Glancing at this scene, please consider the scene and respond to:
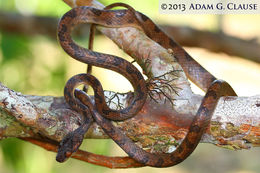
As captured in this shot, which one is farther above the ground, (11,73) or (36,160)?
(11,73)

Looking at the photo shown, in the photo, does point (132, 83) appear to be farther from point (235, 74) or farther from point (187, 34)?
point (235, 74)

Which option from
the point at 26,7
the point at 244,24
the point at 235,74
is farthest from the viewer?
the point at 244,24

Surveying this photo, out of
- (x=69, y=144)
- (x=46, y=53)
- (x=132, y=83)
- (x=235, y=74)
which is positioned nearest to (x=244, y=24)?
(x=235, y=74)

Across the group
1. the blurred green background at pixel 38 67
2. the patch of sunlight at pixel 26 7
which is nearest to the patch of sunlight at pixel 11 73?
the blurred green background at pixel 38 67

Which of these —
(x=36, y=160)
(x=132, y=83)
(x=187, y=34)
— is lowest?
(x=36, y=160)

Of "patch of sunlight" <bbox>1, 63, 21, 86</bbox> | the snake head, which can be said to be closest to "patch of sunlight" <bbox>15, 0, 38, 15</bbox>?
"patch of sunlight" <bbox>1, 63, 21, 86</bbox>

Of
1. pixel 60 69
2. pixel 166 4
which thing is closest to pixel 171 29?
pixel 60 69

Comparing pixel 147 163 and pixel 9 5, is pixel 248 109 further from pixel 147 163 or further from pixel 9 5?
pixel 9 5
